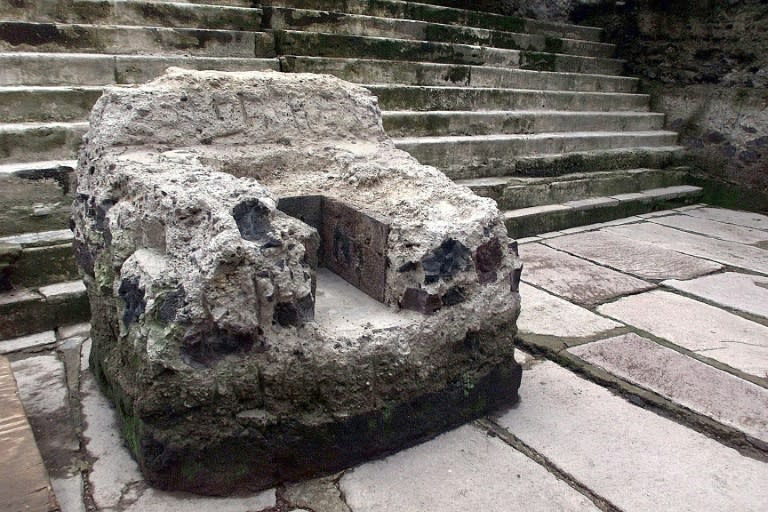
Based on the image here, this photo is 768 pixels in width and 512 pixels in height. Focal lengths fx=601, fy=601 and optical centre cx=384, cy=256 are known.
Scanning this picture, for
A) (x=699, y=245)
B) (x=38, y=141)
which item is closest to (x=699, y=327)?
(x=699, y=245)

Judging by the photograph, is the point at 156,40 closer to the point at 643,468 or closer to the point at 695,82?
the point at 643,468

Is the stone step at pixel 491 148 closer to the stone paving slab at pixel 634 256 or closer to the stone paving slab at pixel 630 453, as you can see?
the stone paving slab at pixel 634 256

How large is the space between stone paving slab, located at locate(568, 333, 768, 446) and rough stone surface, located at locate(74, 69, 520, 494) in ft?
2.02

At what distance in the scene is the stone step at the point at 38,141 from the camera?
117 inches

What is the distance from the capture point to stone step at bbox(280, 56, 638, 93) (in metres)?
4.57

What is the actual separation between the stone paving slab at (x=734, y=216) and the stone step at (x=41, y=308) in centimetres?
498

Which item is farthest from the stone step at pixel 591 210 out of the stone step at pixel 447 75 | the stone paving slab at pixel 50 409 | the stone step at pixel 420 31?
the stone paving slab at pixel 50 409

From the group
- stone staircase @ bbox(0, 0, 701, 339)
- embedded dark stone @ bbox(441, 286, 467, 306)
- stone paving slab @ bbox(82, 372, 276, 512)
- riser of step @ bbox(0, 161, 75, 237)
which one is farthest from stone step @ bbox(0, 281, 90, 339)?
embedded dark stone @ bbox(441, 286, 467, 306)

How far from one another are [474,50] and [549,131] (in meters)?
1.04

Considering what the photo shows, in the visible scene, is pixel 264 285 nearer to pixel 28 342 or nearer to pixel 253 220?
pixel 253 220

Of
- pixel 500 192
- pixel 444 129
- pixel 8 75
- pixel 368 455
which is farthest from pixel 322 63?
pixel 368 455

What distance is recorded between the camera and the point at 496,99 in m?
5.30

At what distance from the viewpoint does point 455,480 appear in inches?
68.8

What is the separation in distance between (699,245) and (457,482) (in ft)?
11.2
